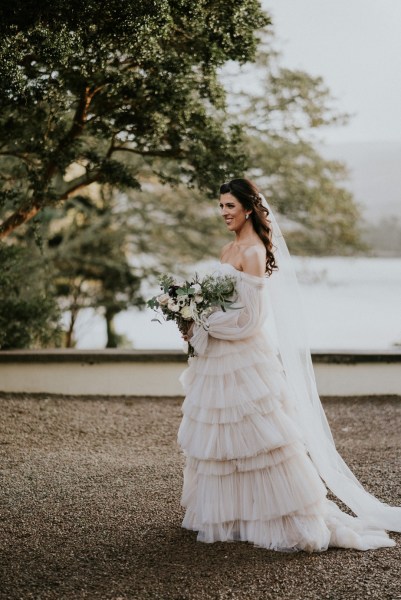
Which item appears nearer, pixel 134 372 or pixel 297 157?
pixel 134 372

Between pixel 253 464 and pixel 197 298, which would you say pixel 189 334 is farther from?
pixel 253 464

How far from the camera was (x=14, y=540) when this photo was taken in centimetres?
428

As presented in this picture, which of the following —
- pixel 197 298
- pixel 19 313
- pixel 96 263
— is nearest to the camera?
pixel 197 298

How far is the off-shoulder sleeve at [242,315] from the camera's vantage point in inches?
170

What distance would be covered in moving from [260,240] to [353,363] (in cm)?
499

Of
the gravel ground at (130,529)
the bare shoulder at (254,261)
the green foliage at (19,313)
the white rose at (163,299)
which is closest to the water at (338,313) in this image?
the green foliage at (19,313)

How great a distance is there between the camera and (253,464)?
429 centimetres

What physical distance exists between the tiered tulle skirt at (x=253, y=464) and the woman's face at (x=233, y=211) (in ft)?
2.37

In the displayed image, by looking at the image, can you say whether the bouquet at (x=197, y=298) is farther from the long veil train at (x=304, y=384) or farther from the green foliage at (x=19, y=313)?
the green foliage at (x=19, y=313)

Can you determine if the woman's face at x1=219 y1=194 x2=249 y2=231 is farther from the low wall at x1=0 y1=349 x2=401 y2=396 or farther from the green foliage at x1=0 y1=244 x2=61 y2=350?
the green foliage at x1=0 y1=244 x2=61 y2=350

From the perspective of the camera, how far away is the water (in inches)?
612

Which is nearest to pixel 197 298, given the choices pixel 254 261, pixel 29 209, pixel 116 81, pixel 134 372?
pixel 254 261

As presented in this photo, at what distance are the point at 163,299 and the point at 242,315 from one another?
49 cm

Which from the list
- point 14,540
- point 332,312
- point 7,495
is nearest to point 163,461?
point 7,495
